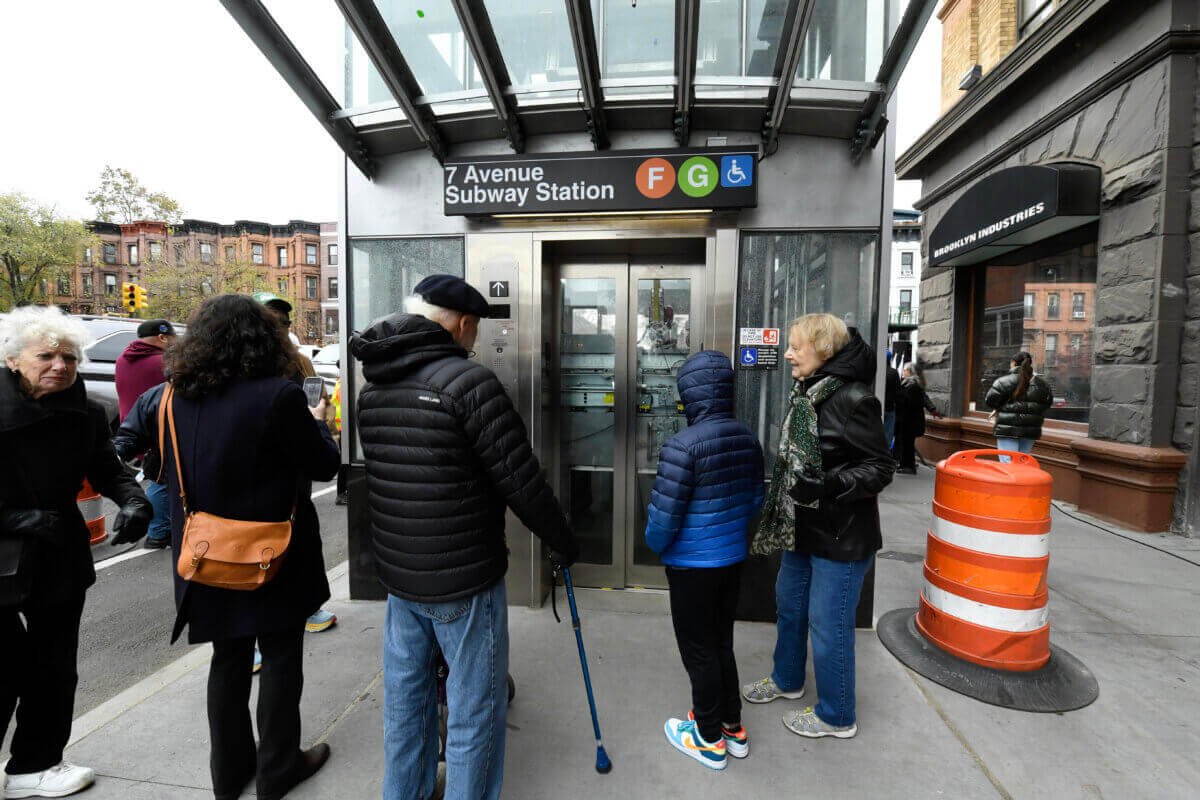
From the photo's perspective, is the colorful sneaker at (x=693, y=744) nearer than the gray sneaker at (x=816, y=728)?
Yes

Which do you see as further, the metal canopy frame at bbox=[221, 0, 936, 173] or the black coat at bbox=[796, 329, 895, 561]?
the metal canopy frame at bbox=[221, 0, 936, 173]

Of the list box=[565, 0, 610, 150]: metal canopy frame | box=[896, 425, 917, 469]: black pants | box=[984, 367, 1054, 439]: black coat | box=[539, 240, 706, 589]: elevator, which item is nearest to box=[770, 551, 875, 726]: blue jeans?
box=[539, 240, 706, 589]: elevator

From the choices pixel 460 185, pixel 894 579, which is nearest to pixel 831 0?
pixel 460 185

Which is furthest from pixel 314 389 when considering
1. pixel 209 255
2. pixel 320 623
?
pixel 209 255

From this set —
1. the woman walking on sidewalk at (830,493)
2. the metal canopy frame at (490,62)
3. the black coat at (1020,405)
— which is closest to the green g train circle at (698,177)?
the metal canopy frame at (490,62)

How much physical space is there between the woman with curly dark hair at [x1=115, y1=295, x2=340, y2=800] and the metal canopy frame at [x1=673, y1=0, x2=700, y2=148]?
254 centimetres

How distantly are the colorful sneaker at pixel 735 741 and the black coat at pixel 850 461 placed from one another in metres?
0.89

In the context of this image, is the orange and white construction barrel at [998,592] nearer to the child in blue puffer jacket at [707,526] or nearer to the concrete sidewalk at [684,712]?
the concrete sidewalk at [684,712]

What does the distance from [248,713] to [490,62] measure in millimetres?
3522

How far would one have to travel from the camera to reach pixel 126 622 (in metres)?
4.05

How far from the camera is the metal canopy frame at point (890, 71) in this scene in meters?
2.87

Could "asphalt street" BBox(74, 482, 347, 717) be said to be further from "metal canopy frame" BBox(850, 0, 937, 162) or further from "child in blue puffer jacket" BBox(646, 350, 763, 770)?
"metal canopy frame" BBox(850, 0, 937, 162)

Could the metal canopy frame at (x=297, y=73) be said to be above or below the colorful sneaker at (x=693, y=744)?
above

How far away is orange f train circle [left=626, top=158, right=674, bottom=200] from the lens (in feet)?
11.7
